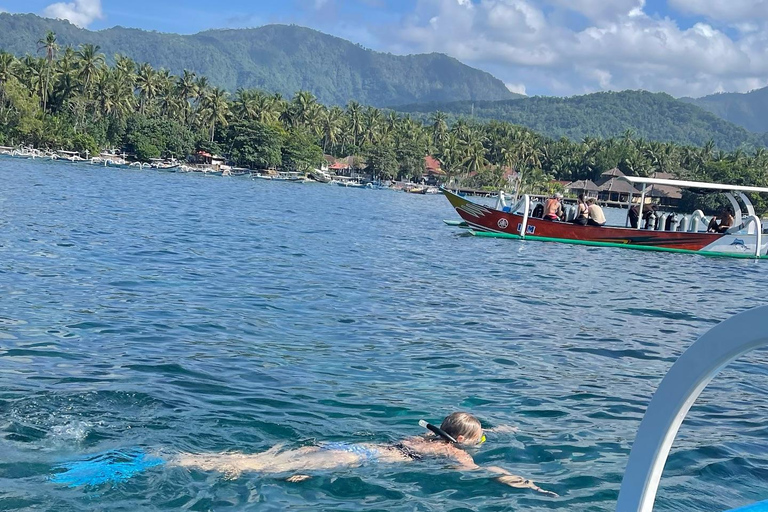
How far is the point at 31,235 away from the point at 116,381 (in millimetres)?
13200

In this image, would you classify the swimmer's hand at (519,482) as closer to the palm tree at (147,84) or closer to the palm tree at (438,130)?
the palm tree at (147,84)

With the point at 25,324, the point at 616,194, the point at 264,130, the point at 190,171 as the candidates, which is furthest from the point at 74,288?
the point at 616,194

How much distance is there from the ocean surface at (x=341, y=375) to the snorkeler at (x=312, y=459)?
105mm

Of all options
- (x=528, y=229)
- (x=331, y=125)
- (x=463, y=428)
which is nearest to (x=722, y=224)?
(x=528, y=229)

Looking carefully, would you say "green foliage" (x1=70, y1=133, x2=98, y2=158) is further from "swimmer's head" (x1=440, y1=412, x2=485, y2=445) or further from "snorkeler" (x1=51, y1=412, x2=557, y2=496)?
"swimmer's head" (x1=440, y1=412, x2=485, y2=445)

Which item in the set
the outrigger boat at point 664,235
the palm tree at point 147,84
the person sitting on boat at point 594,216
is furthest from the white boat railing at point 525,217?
the palm tree at point 147,84

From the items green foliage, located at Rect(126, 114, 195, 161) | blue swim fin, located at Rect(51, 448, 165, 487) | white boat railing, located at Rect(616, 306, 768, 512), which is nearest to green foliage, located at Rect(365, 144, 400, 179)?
green foliage, located at Rect(126, 114, 195, 161)

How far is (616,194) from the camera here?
4988 inches

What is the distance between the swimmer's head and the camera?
21.1 feet

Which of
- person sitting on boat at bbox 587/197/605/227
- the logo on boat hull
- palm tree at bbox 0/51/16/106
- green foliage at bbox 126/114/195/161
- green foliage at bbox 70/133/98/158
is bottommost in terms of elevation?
the logo on boat hull

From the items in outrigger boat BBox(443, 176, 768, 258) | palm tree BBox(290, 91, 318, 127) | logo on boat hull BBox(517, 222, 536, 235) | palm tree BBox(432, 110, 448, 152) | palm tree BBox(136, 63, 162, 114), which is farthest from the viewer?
palm tree BBox(432, 110, 448, 152)

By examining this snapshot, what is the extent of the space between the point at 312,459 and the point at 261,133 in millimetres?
106625

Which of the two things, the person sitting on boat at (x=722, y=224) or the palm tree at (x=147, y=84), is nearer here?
the person sitting on boat at (x=722, y=224)

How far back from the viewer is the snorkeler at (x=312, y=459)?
221 inches
